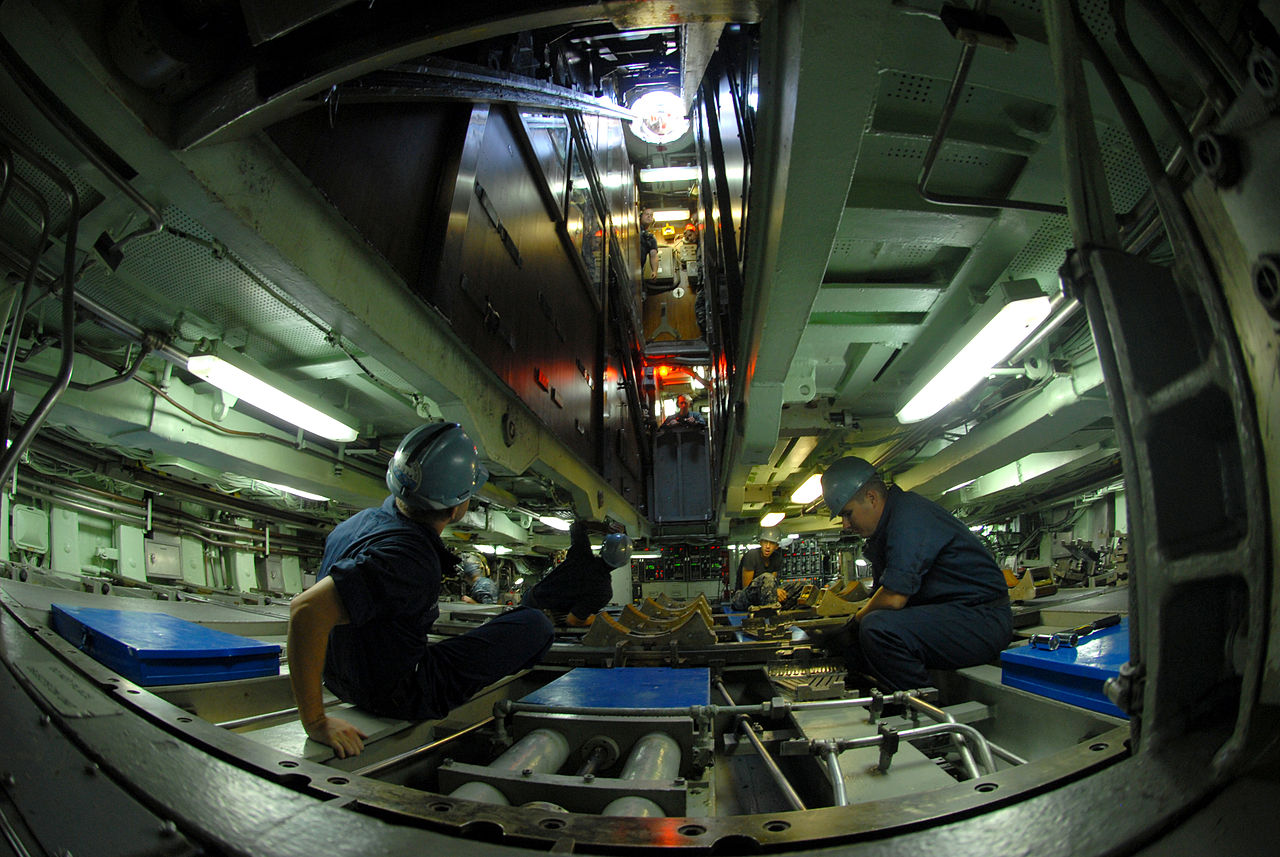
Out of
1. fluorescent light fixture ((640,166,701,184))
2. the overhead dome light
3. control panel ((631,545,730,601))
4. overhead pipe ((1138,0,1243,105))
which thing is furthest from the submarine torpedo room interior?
fluorescent light fixture ((640,166,701,184))

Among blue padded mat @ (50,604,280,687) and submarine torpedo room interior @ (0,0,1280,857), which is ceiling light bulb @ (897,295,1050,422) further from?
blue padded mat @ (50,604,280,687)

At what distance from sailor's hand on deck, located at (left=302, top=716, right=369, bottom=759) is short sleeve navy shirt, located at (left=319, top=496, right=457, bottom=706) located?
0.27m

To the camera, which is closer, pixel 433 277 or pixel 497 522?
pixel 433 277

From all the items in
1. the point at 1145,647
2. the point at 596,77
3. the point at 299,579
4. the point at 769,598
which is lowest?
the point at 769,598

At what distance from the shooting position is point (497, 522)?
9.12m

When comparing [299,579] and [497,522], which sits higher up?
[497,522]

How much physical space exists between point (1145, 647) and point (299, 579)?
968cm

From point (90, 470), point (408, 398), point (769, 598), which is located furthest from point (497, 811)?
point (769, 598)

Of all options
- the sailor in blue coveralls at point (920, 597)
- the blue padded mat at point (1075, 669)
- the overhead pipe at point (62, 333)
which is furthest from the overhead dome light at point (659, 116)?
the blue padded mat at point (1075, 669)

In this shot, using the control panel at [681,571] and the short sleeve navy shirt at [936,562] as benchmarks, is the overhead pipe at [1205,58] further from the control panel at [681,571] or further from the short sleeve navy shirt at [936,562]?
the control panel at [681,571]

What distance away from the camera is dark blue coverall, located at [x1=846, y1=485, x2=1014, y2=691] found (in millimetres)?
2744

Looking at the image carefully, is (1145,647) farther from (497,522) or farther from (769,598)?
(497,522)

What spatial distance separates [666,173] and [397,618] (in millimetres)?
17080

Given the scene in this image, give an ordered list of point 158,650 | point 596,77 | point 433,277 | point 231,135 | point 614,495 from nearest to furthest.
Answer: point 231,135 < point 158,650 < point 433,277 < point 596,77 < point 614,495
